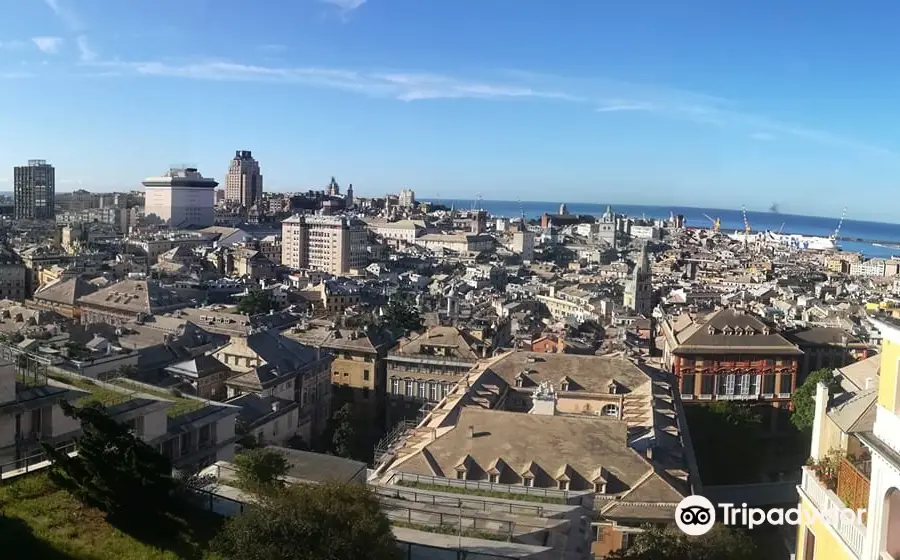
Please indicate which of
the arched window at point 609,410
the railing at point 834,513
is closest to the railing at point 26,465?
the railing at point 834,513

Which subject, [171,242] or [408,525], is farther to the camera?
[171,242]

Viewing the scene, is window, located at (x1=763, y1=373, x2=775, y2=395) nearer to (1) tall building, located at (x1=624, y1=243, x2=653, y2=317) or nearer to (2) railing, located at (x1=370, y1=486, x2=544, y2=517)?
(2) railing, located at (x1=370, y1=486, x2=544, y2=517)

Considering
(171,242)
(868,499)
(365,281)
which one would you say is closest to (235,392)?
(868,499)

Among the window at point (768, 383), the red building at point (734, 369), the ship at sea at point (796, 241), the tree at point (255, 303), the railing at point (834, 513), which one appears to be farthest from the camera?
the ship at sea at point (796, 241)

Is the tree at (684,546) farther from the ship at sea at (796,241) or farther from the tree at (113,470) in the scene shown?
the ship at sea at (796,241)

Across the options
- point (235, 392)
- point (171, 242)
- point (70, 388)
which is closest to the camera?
point (70, 388)

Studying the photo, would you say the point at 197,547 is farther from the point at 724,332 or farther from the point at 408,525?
the point at 724,332

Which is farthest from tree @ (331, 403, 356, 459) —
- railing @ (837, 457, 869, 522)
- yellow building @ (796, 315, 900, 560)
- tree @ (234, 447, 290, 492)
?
railing @ (837, 457, 869, 522)
